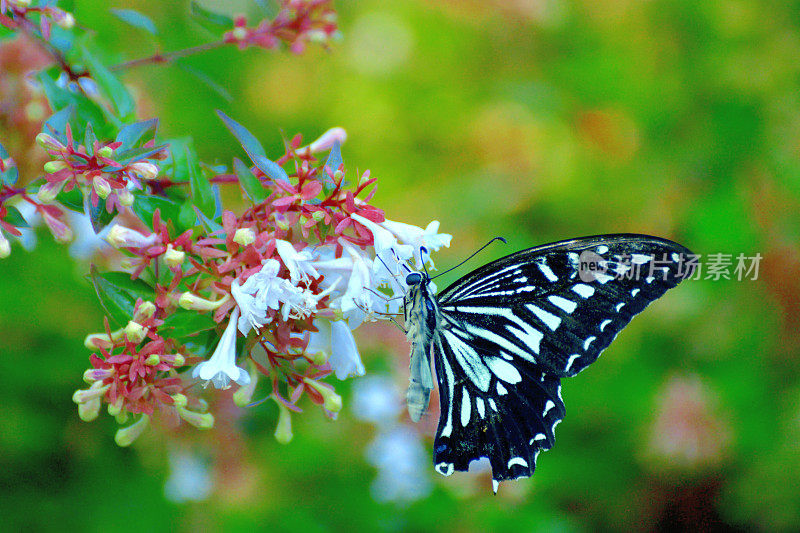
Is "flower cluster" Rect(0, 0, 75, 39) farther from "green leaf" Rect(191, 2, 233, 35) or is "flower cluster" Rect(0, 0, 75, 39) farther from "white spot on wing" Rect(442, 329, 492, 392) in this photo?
"white spot on wing" Rect(442, 329, 492, 392)

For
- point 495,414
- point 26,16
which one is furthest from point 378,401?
point 26,16

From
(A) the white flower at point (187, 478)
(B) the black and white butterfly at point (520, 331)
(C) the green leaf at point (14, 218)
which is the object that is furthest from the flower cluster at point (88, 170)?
(A) the white flower at point (187, 478)

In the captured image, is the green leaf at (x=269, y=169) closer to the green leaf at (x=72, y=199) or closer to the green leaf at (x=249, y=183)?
the green leaf at (x=249, y=183)

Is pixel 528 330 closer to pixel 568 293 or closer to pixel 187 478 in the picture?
pixel 568 293

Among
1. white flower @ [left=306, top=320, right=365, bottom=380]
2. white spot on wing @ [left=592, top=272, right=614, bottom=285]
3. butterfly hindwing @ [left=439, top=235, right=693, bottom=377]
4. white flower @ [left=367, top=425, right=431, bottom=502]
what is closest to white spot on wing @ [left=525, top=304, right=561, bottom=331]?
butterfly hindwing @ [left=439, top=235, right=693, bottom=377]

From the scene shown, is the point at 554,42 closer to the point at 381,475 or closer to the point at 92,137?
the point at 381,475

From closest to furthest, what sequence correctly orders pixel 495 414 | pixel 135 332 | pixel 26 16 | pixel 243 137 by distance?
pixel 135 332 → pixel 243 137 → pixel 26 16 → pixel 495 414

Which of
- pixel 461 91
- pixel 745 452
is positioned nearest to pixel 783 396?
pixel 745 452
